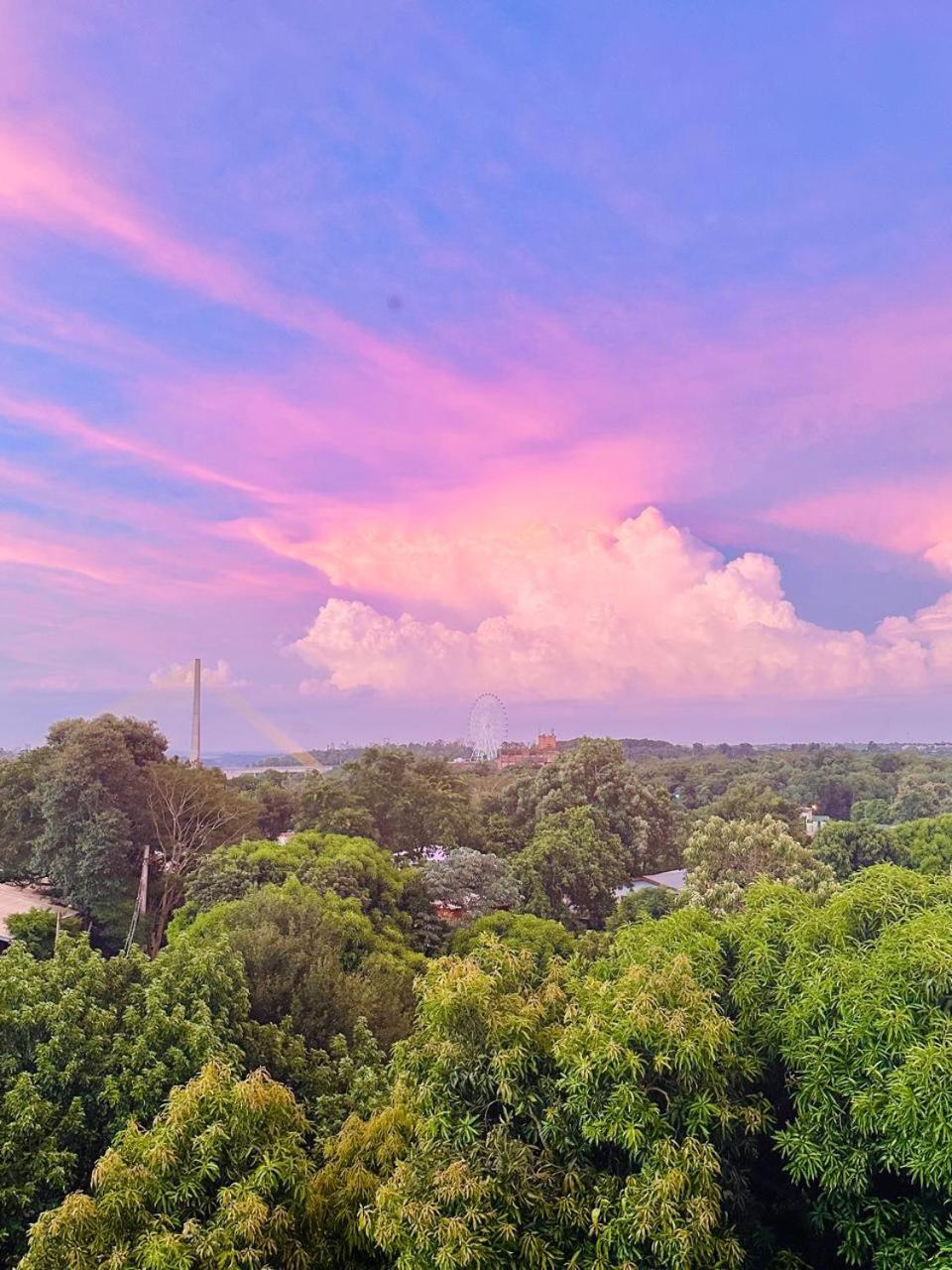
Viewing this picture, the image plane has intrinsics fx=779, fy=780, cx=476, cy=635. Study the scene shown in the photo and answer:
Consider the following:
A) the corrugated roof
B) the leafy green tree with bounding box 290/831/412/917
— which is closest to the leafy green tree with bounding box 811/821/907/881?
the leafy green tree with bounding box 290/831/412/917

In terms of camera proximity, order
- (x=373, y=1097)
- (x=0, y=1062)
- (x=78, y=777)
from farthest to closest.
→ (x=78, y=777) < (x=373, y=1097) < (x=0, y=1062)

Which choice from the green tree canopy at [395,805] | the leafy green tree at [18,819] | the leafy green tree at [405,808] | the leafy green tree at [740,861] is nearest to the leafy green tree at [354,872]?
the green tree canopy at [395,805]

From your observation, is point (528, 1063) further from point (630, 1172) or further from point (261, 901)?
point (261, 901)

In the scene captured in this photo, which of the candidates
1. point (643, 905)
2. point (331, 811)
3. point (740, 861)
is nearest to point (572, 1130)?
point (740, 861)

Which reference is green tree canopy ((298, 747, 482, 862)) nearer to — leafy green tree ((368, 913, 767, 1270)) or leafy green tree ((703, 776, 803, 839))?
leafy green tree ((703, 776, 803, 839))

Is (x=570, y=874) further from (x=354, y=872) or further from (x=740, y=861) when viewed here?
(x=354, y=872)

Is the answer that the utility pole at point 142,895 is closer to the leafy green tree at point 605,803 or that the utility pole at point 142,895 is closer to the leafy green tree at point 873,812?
the leafy green tree at point 605,803

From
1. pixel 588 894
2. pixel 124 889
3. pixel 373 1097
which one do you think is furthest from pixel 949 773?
pixel 373 1097
